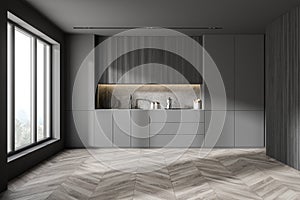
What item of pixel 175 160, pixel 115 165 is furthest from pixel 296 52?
pixel 115 165

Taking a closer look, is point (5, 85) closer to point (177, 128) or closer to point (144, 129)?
point (144, 129)

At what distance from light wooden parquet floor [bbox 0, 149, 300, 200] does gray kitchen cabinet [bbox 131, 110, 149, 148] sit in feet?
4.09

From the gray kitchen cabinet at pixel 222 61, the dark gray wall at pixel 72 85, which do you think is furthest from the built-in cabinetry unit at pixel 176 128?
the dark gray wall at pixel 72 85

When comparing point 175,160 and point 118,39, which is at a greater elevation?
point 118,39

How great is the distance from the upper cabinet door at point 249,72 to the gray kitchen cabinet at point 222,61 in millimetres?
115

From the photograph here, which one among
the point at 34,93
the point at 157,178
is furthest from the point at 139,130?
the point at 157,178

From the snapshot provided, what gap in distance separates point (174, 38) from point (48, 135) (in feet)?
11.9

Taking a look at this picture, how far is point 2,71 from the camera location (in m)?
5.07

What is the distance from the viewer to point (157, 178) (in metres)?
5.72

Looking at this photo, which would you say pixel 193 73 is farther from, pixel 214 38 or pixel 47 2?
pixel 47 2

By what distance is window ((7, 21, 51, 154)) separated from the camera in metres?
6.09

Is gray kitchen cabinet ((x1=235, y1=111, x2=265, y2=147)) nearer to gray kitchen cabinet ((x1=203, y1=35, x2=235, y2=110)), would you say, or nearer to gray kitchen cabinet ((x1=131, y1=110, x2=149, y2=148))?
gray kitchen cabinet ((x1=203, y1=35, x2=235, y2=110))

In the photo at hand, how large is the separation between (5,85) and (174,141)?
16.4ft

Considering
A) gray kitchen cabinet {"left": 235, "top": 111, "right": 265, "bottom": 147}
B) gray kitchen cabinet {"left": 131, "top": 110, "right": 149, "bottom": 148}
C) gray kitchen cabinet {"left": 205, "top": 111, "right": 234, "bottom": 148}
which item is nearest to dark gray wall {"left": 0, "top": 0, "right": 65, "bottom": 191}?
gray kitchen cabinet {"left": 131, "top": 110, "right": 149, "bottom": 148}
